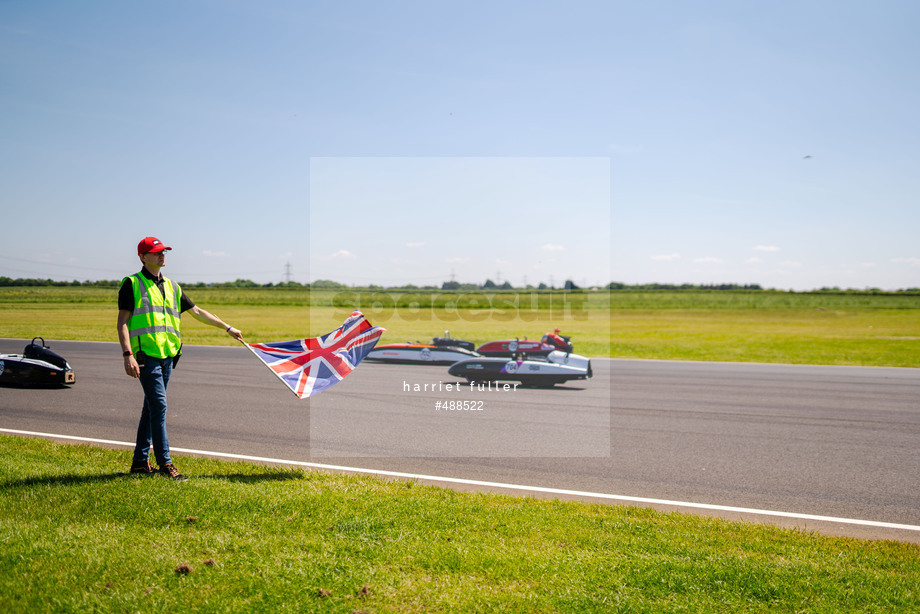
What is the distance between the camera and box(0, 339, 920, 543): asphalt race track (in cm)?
641

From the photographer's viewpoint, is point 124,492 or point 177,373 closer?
point 124,492

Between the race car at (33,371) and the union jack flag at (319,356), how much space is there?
7403 mm

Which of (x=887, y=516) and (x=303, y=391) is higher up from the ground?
(x=303, y=391)

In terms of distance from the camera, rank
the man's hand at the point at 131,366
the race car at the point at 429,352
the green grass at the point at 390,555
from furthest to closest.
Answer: the race car at the point at 429,352 → the man's hand at the point at 131,366 → the green grass at the point at 390,555

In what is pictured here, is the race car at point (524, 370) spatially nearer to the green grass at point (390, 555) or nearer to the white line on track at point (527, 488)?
the white line on track at point (527, 488)

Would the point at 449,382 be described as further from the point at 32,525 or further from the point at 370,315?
the point at 370,315

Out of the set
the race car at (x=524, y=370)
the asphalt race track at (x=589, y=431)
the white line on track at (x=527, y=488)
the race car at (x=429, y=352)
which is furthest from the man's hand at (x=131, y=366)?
the race car at (x=429, y=352)

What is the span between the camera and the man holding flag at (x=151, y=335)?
5.50 meters

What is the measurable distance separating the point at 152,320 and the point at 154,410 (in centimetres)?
88

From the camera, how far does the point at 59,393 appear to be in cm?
1138

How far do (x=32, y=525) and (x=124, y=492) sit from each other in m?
0.79

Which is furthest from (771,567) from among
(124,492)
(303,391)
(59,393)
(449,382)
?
(59,393)

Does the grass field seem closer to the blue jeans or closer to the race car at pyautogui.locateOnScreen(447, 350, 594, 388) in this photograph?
the race car at pyautogui.locateOnScreen(447, 350, 594, 388)

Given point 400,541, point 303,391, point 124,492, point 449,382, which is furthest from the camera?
point 449,382
